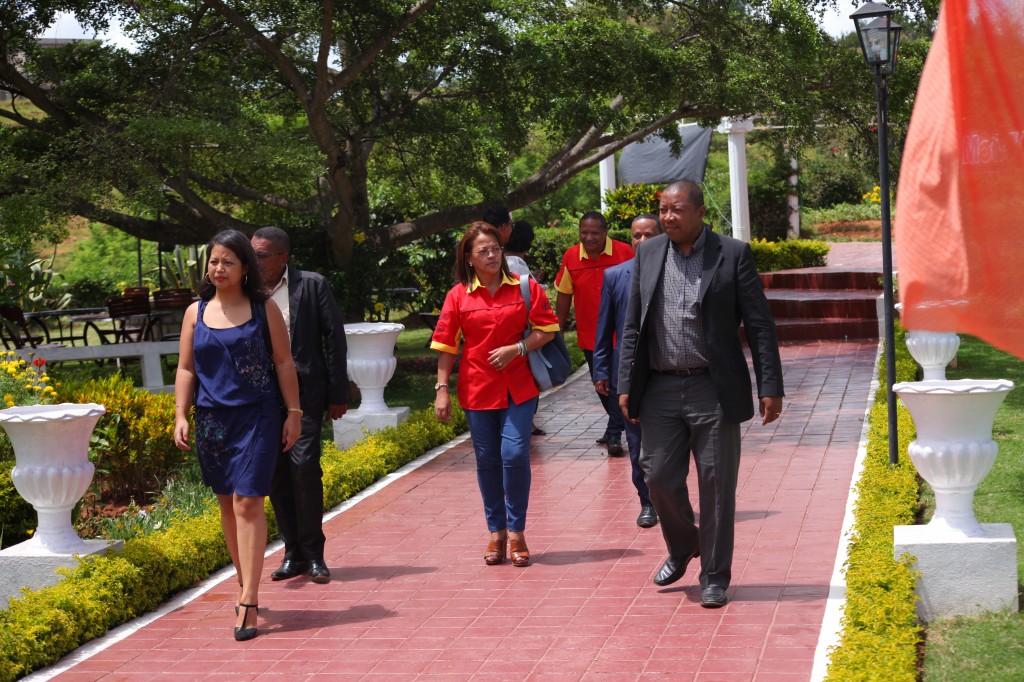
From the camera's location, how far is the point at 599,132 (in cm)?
1465

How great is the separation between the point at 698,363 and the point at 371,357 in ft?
17.1

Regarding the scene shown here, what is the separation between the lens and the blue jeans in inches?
254

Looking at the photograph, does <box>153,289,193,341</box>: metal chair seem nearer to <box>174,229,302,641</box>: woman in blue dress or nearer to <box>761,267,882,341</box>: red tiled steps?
<box>761,267,882,341</box>: red tiled steps

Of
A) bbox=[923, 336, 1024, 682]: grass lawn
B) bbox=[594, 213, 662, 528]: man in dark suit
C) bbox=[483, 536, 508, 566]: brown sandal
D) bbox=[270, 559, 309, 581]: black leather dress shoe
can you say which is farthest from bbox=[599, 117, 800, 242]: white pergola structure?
bbox=[270, 559, 309, 581]: black leather dress shoe

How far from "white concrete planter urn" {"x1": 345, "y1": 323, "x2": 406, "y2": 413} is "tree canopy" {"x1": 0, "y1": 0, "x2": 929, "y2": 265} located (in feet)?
6.29

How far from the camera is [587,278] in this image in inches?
346

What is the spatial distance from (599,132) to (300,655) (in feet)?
33.7

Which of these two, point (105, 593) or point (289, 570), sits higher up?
point (105, 593)

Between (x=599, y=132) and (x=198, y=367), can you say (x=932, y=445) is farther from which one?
(x=599, y=132)

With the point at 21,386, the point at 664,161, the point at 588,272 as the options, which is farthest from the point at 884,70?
the point at 664,161

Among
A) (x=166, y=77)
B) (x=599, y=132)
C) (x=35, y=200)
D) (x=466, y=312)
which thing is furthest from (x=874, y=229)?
(x=466, y=312)

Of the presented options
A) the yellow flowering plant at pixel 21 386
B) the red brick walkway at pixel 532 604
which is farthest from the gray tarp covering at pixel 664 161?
the yellow flowering plant at pixel 21 386

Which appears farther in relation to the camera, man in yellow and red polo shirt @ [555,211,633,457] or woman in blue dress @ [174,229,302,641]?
man in yellow and red polo shirt @ [555,211,633,457]

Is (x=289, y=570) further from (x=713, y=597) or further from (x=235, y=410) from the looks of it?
(x=713, y=597)
